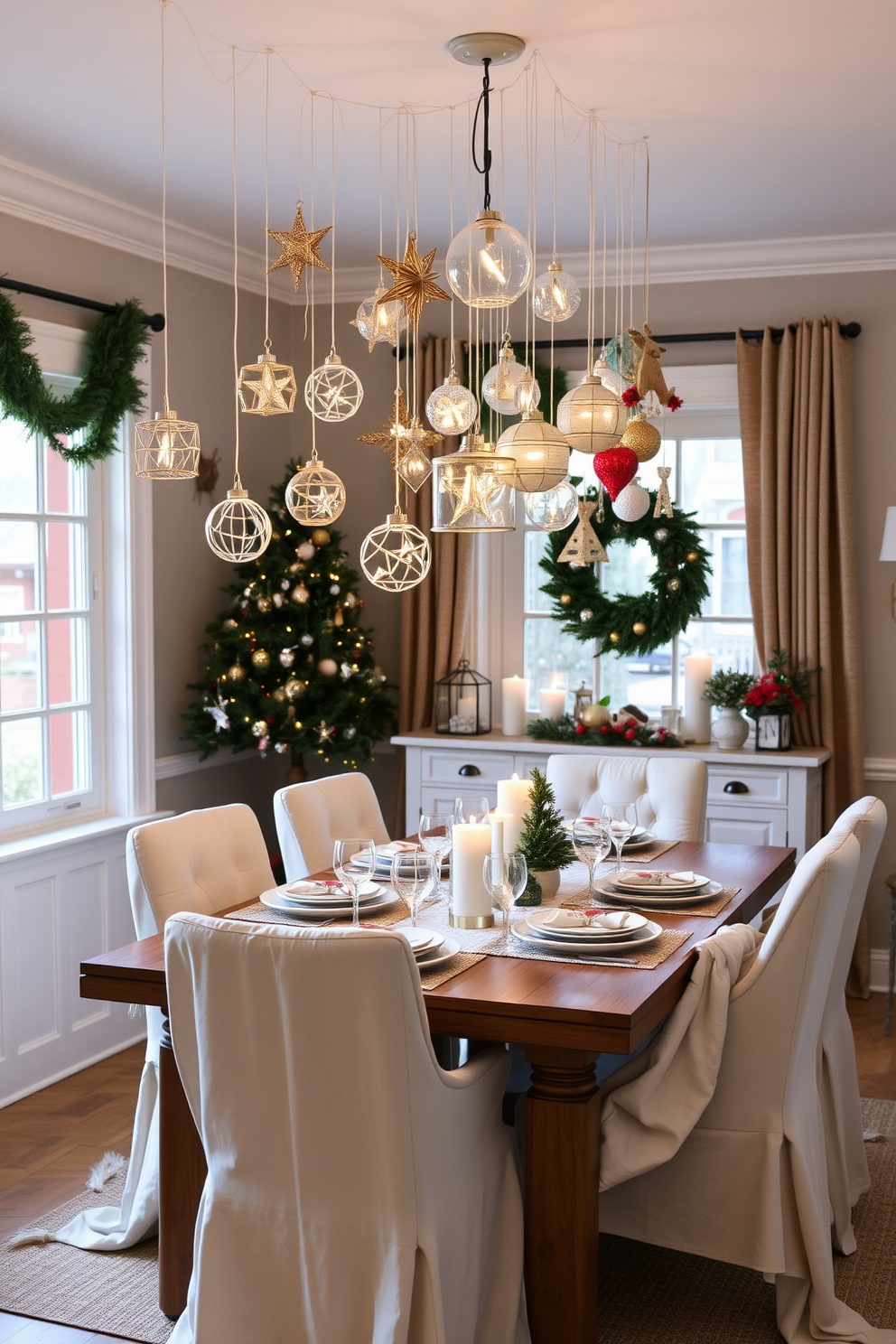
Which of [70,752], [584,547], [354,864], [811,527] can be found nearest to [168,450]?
[354,864]

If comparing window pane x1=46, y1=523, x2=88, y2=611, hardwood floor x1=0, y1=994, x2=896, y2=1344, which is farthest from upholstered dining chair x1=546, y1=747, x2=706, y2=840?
window pane x1=46, y1=523, x2=88, y2=611

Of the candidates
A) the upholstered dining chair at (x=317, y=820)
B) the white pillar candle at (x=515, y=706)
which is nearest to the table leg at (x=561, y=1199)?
the upholstered dining chair at (x=317, y=820)

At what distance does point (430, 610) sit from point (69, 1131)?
2533 mm

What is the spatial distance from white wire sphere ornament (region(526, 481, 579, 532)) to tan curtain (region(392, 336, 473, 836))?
2179 mm

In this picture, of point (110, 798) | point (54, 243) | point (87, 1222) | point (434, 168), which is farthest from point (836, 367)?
point (87, 1222)

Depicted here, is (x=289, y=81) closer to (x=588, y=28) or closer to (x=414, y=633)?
(x=588, y=28)

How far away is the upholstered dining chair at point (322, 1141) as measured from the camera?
6.44ft

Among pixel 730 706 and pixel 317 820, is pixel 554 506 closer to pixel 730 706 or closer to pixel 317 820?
pixel 317 820

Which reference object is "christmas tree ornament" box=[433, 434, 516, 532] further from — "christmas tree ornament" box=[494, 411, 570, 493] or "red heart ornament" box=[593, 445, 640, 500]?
"red heart ornament" box=[593, 445, 640, 500]

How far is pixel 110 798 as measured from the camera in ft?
14.7

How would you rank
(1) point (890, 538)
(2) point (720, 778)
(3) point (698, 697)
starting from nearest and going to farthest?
(1) point (890, 538), (2) point (720, 778), (3) point (698, 697)

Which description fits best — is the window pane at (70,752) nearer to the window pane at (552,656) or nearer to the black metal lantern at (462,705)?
the black metal lantern at (462,705)

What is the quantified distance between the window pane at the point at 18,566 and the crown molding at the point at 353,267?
0.99 meters

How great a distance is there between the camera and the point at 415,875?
2533mm
